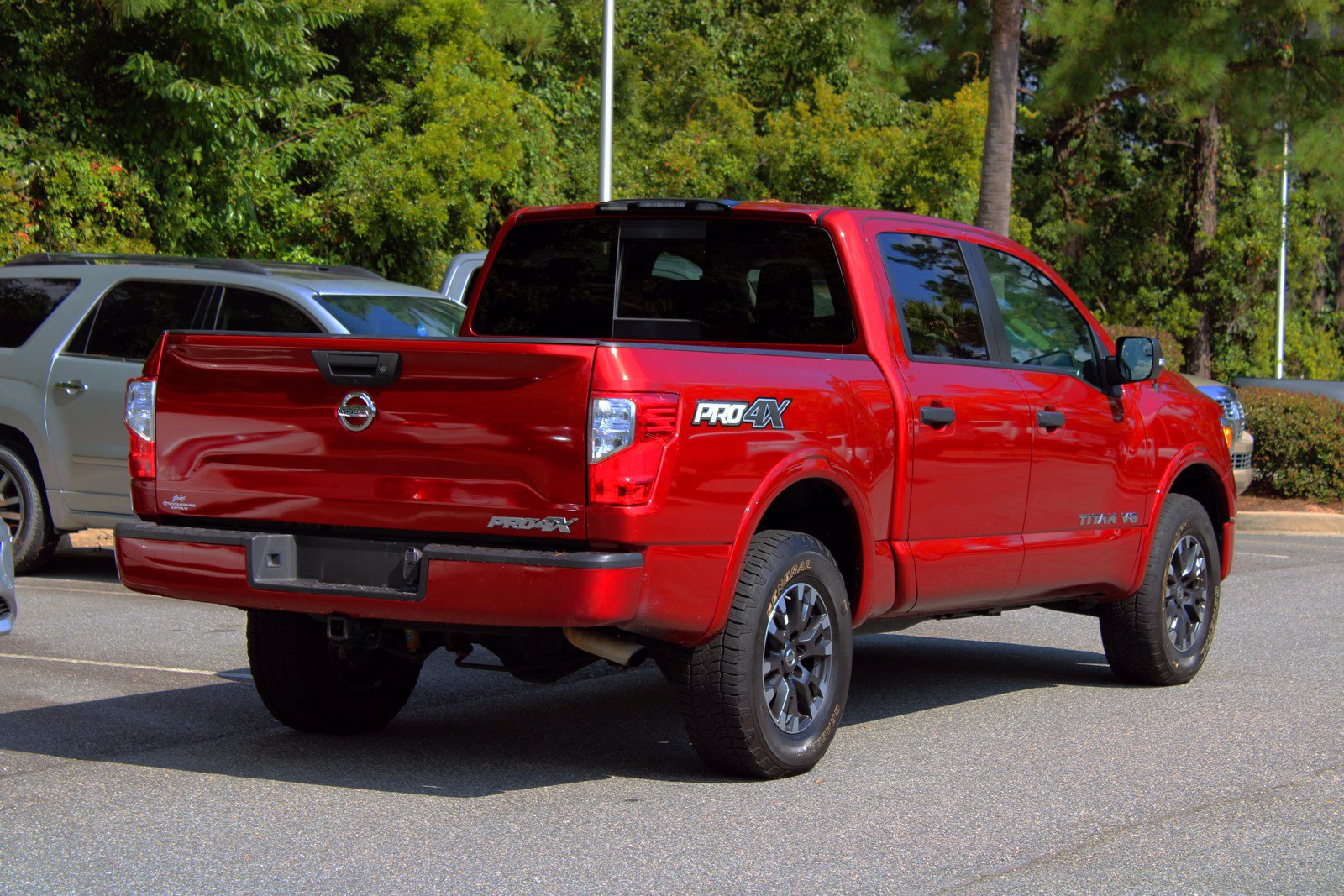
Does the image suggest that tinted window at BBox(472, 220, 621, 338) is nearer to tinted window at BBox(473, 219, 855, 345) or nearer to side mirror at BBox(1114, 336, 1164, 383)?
tinted window at BBox(473, 219, 855, 345)

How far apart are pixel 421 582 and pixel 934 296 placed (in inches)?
104

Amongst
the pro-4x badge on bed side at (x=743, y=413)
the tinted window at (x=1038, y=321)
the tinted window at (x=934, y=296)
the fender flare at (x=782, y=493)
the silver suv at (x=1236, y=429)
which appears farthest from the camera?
the silver suv at (x=1236, y=429)

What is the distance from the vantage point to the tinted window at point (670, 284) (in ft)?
21.6

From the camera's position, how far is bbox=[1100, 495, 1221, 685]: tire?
7828 mm

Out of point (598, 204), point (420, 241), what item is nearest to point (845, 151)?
point (420, 241)

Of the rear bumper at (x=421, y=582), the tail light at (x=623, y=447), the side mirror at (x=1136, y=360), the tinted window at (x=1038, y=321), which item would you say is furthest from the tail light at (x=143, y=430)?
the side mirror at (x=1136, y=360)

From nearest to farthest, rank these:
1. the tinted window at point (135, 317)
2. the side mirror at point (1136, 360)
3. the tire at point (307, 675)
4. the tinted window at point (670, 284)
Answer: the tire at point (307, 675)
the tinted window at point (670, 284)
the side mirror at point (1136, 360)
the tinted window at point (135, 317)

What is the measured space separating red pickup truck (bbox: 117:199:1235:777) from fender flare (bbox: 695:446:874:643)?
1cm

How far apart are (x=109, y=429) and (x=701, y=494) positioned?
6.35 m

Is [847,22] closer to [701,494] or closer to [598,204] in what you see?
[598,204]

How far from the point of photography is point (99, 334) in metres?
10.9

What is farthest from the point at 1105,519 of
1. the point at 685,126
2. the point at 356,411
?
the point at 685,126

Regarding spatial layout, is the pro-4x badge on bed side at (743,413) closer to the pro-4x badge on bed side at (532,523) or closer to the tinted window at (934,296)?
the pro-4x badge on bed side at (532,523)

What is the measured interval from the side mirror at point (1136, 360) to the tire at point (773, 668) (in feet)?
6.97
